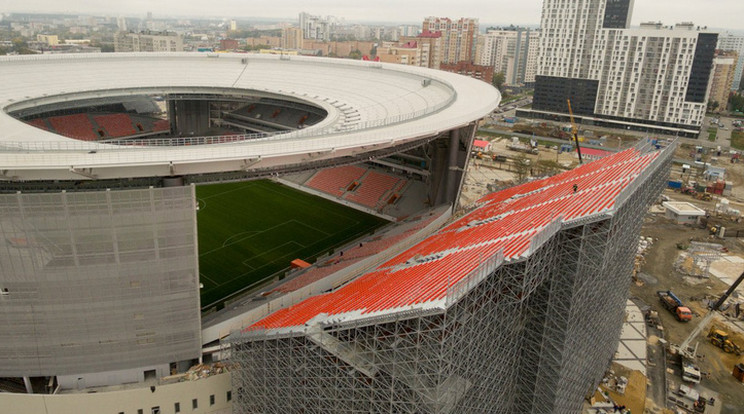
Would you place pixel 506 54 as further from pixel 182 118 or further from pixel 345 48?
pixel 182 118

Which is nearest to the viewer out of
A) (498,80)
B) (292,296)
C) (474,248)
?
(474,248)

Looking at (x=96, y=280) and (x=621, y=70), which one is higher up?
(x=621, y=70)

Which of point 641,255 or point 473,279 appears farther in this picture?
point 641,255

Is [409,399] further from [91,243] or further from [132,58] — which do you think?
[132,58]

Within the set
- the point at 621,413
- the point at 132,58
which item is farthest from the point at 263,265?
the point at 132,58

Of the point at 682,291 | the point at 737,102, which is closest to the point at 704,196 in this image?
the point at 682,291
